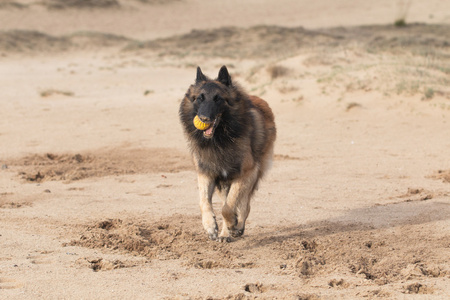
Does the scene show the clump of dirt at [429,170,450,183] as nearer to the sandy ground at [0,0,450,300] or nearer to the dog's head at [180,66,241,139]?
the sandy ground at [0,0,450,300]

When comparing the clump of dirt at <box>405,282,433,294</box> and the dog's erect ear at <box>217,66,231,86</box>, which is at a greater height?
the dog's erect ear at <box>217,66,231,86</box>

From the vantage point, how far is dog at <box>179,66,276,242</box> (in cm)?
582

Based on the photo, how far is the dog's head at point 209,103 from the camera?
5680 millimetres

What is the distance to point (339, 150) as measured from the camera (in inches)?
437

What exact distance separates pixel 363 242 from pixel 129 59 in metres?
23.1

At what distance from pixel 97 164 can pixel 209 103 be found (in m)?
4.87

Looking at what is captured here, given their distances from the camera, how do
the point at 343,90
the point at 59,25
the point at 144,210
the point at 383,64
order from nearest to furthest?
the point at 144,210 → the point at 343,90 → the point at 383,64 → the point at 59,25

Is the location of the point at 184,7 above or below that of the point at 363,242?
above

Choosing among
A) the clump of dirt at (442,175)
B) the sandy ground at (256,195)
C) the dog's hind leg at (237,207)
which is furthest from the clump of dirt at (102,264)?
the clump of dirt at (442,175)

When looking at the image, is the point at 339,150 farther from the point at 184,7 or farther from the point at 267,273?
A: the point at 184,7

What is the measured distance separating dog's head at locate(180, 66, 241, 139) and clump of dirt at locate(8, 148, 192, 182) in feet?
12.2

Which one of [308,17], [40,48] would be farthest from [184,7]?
[40,48]

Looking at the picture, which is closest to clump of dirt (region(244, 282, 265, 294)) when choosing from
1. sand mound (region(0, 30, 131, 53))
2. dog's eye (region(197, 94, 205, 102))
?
dog's eye (region(197, 94, 205, 102))

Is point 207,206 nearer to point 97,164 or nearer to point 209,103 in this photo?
point 209,103
